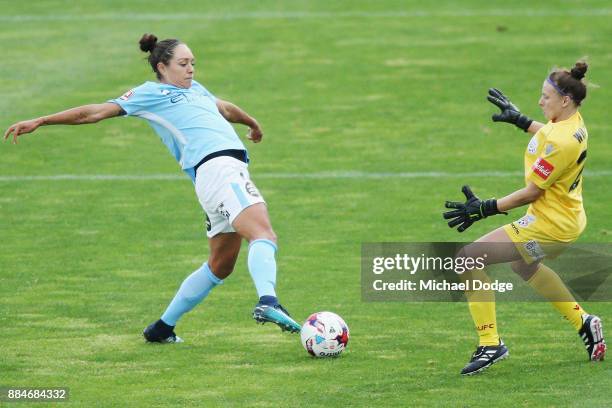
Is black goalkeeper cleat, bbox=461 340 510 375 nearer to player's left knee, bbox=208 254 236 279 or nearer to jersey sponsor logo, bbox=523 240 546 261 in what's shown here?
jersey sponsor logo, bbox=523 240 546 261

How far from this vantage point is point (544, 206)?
805 centimetres

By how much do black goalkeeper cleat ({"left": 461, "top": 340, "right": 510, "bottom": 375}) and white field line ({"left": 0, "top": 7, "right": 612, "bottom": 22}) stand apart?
1379 centimetres

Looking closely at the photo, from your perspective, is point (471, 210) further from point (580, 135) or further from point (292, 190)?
point (292, 190)

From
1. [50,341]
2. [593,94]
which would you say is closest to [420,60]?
[593,94]

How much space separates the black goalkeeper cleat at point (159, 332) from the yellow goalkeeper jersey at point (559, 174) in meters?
2.72

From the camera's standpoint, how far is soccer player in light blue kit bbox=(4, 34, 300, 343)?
26.6 ft

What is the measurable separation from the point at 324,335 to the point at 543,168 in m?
1.84

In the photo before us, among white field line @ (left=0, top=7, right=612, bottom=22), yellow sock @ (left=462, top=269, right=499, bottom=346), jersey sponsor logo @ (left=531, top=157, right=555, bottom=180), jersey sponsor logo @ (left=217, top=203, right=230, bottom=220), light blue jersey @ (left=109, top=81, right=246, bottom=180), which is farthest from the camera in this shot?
white field line @ (left=0, top=7, right=612, bottom=22)

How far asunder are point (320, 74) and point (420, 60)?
1.67 m

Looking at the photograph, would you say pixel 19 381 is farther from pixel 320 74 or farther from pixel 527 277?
pixel 320 74

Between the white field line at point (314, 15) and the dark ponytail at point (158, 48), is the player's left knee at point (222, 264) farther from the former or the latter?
the white field line at point (314, 15)

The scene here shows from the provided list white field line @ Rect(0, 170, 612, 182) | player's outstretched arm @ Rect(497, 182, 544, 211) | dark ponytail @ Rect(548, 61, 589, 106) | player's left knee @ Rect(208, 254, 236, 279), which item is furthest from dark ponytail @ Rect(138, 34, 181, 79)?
white field line @ Rect(0, 170, 612, 182)

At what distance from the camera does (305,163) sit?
15.1 m

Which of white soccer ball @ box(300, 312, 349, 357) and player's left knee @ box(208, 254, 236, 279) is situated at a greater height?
player's left knee @ box(208, 254, 236, 279)
